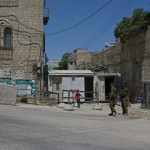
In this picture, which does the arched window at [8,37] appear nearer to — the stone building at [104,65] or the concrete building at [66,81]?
the concrete building at [66,81]

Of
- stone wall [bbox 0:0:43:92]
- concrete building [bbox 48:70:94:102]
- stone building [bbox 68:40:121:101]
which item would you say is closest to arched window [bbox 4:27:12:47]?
stone wall [bbox 0:0:43:92]

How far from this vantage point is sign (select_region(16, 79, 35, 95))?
16.5m

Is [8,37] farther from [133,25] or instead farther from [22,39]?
[133,25]

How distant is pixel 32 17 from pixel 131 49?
9.28 metres

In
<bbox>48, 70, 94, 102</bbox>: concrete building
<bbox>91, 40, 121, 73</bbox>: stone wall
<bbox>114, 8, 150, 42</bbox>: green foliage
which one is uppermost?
<bbox>114, 8, 150, 42</bbox>: green foliage

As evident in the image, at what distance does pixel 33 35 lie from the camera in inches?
671

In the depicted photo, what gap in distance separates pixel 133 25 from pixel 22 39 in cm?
900

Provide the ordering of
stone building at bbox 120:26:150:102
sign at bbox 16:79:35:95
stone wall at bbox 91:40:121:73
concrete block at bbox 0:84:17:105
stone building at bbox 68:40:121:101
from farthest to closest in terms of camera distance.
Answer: stone wall at bbox 91:40:121:73, stone building at bbox 68:40:121:101, stone building at bbox 120:26:150:102, sign at bbox 16:79:35:95, concrete block at bbox 0:84:17:105

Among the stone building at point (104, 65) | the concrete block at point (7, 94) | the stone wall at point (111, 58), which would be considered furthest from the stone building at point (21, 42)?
the stone wall at point (111, 58)

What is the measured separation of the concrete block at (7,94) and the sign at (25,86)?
3.20 meters

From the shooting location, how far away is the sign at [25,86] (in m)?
16.5

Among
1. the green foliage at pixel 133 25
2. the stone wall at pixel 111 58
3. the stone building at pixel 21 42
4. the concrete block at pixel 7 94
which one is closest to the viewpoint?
the concrete block at pixel 7 94

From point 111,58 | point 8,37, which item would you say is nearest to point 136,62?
point 111,58

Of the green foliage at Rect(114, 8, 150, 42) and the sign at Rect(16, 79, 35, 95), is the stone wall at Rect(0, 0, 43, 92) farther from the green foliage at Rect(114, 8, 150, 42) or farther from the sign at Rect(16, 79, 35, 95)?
the green foliage at Rect(114, 8, 150, 42)
